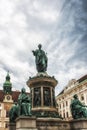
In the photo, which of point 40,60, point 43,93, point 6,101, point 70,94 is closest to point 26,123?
point 43,93

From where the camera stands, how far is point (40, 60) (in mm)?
19109

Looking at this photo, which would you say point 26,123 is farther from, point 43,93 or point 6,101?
point 6,101

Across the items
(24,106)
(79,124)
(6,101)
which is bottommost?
(79,124)

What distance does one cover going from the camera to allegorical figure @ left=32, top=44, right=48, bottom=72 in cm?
1906

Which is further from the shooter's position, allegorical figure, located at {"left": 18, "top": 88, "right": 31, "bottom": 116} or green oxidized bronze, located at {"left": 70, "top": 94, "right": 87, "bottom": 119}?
green oxidized bronze, located at {"left": 70, "top": 94, "right": 87, "bottom": 119}

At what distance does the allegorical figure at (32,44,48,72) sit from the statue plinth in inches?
45.0

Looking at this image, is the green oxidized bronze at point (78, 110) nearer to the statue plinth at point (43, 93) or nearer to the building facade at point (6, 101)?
the statue plinth at point (43, 93)

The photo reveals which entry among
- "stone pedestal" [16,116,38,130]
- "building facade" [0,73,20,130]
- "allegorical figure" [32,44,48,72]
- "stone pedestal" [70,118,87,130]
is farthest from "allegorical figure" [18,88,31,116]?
"building facade" [0,73,20,130]

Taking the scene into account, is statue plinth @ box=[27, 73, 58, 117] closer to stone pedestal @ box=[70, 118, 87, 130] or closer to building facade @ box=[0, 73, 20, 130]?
stone pedestal @ box=[70, 118, 87, 130]

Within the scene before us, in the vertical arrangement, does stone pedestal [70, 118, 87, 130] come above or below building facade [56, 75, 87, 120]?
below

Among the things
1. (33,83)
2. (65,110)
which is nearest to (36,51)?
(33,83)

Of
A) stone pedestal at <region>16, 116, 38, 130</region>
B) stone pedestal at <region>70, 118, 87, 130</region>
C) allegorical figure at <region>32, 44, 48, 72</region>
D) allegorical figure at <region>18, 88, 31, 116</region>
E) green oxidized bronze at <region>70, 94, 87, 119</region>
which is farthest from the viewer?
allegorical figure at <region>32, 44, 48, 72</region>

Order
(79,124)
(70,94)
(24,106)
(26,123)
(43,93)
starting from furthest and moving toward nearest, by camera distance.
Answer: (70,94)
(43,93)
(79,124)
(24,106)
(26,123)

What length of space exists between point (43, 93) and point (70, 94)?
139ft
